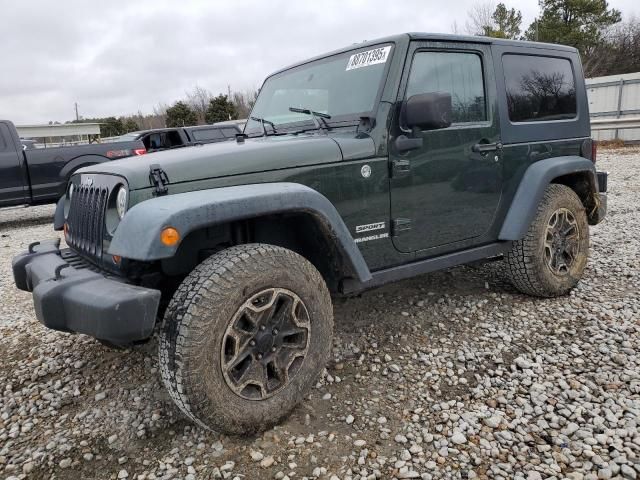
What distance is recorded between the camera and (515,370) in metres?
2.86

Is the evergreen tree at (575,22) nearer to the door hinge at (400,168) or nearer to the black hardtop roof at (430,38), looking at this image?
the black hardtop roof at (430,38)

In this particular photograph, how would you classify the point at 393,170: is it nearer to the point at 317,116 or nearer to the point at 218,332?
the point at 317,116

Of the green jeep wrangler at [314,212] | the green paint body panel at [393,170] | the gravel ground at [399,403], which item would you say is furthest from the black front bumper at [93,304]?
the gravel ground at [399,403]

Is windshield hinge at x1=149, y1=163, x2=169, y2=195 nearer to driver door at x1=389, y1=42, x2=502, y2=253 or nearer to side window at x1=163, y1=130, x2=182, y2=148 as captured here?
driver door at x1=389, y1=42, x2=502, y2=253

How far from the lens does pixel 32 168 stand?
28.2ft

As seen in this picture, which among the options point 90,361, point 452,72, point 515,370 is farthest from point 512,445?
point 90,361

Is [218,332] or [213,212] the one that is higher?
[213,212]

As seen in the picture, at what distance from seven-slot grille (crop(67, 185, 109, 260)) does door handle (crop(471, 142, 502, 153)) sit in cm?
231

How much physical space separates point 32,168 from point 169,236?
8.02 m

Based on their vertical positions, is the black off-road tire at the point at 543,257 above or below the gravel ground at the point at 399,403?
above

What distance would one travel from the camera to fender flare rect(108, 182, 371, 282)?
2010 millimetres

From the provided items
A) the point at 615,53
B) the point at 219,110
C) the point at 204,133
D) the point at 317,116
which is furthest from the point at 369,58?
the point at 615,53

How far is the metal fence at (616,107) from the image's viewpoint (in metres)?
16.6

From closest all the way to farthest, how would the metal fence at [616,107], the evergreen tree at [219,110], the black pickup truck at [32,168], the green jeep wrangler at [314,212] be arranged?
the green jeep wrangler at [314,212]
the black pickup truck at [32,168]
the metal fence at [616,107]
the evergreen tree at [219,110]
